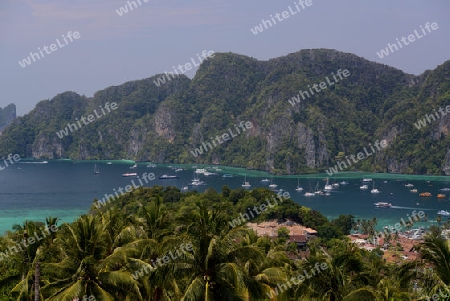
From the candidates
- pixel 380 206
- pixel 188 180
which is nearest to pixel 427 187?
pixel 380 206

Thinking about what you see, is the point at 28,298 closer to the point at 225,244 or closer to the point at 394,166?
the point at 225,244

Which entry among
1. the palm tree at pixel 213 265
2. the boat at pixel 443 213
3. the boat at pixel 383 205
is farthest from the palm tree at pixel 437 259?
the boat at pixel 383 205

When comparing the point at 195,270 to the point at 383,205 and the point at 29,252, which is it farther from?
the point at 383,205

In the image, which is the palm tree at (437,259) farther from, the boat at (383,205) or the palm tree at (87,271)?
the boat at (383,205)

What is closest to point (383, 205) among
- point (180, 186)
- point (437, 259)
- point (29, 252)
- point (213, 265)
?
point (180, 186)

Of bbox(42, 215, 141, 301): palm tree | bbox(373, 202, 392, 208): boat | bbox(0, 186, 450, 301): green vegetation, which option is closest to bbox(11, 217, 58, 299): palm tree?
bbox(0, 186, 450, 301): green vegetation

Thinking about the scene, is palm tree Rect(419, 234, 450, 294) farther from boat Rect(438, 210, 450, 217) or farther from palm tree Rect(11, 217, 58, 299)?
boat Rect(438, 210, 450, 217)

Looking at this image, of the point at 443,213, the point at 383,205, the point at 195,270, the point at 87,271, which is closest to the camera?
the point at 195,270

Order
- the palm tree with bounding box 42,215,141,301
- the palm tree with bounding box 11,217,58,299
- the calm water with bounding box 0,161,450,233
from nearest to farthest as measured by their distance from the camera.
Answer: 1. the palm tree with bounding box 42,215,141,301
2. the palm tree with bounding box 11,217,58,299
3. the calm water with bounding box 0,161,450,233
